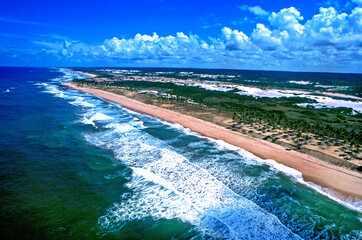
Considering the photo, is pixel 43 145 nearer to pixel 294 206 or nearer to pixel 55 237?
pixel 55 237

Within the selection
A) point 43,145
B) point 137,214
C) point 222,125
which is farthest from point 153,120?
point 137,214

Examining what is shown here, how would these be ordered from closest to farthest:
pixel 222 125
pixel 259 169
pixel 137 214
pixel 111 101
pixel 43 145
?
pixel 137 214, pixel 259 169, pixel 43 145, pixel 222 125, pixel 111 101

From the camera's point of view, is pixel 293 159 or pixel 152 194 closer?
pixel 152 194

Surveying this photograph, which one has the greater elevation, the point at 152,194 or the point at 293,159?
the point at 293,159

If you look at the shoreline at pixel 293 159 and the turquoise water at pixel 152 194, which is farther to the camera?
the shoreline at pixel 293 159

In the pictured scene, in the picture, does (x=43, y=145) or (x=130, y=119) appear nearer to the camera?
(x=43, y=145)

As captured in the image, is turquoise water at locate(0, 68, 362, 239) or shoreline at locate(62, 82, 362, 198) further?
shoreline at locate(62, 82, 362, 198)

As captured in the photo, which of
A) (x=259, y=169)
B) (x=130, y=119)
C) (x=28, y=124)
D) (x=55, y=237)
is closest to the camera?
(x=55, y=237)
